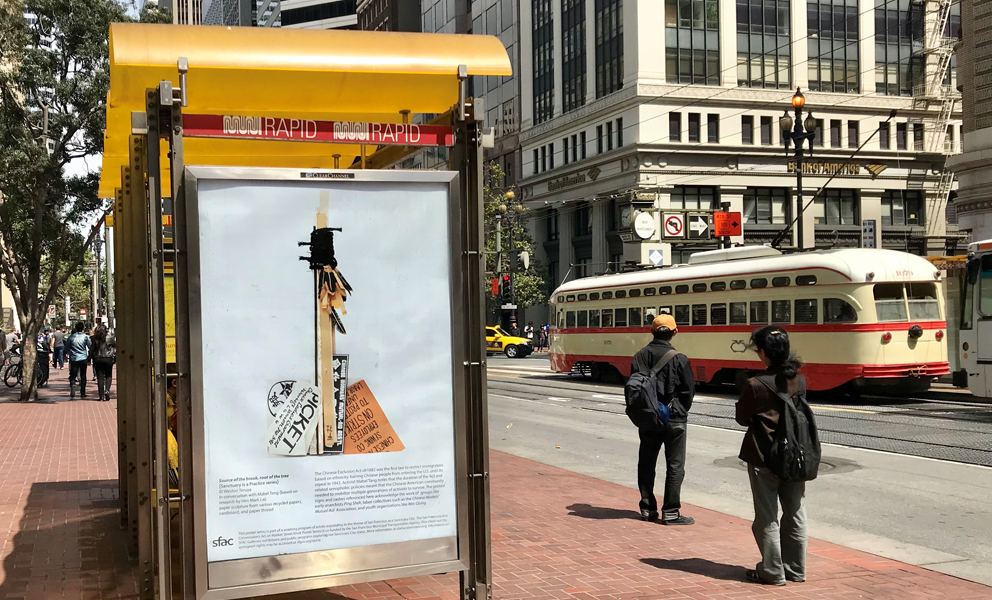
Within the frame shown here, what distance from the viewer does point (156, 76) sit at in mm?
5578

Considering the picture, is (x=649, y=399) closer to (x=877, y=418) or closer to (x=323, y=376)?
(x=323, y=376)

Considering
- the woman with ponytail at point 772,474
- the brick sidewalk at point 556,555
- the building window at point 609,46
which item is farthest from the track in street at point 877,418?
the building window at point 609,46

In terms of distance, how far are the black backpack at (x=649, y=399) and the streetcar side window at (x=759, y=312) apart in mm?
13995

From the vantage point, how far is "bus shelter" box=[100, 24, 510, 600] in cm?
482

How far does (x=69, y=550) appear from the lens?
24.5ft

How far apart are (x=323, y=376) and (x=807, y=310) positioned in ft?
56.7

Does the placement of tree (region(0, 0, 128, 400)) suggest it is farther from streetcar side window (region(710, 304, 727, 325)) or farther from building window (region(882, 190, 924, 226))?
building window (region(882, 190, 924, 226))

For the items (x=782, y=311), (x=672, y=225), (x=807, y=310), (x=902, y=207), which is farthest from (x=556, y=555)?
(x=902, y=207)

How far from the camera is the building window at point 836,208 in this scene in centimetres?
5319

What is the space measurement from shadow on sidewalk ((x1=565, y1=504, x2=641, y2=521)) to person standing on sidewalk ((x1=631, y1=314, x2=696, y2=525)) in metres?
0.27

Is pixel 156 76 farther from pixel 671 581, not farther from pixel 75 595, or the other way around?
pixel 671 581

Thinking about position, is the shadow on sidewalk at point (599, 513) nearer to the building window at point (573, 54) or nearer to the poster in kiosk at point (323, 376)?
the poster in kiosk at point (323, 376)

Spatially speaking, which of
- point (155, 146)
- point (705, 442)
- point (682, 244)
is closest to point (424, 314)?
point (155, 146)

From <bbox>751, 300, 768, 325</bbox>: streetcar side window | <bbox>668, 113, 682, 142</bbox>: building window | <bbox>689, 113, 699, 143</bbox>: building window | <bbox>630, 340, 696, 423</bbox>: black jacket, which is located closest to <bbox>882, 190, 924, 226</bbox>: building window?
<bbox>689, 113, 699, 143</bbox>: building window
